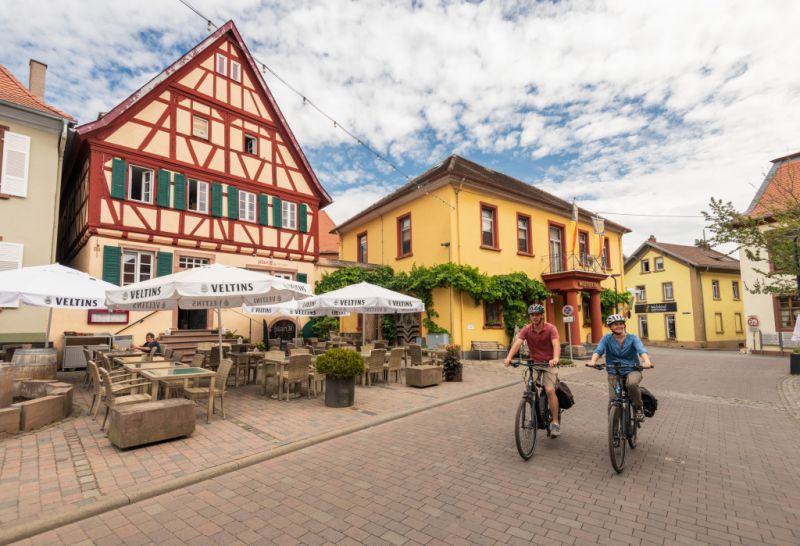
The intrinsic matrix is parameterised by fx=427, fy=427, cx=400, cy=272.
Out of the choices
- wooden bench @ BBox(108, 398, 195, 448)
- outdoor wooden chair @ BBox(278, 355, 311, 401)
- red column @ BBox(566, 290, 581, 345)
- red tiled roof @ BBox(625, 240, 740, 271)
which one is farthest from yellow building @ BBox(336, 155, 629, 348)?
red tiled roof @ BBox(625, 240, 740, 271)

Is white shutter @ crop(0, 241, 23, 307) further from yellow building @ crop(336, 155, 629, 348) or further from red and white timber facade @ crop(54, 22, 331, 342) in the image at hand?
yellow building @ crop(336, 155, 629, 348)

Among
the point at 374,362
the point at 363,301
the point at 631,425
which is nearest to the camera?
the point at 631,425

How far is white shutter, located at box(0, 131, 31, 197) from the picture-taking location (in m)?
13.0

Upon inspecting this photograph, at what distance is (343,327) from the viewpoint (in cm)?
2320

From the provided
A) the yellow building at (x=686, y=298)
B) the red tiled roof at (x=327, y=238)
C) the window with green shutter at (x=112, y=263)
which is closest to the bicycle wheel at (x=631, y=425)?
the window with green shutter at (x=112, y=263)

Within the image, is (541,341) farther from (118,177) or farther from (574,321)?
(574,321)

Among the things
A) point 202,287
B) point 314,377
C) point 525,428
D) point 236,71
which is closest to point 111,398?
point 202,287

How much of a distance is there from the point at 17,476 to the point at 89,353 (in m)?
6.34

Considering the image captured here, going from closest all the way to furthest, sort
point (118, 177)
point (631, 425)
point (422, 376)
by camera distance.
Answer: point (631, 425) → point (422, 376) → point (118, 177)

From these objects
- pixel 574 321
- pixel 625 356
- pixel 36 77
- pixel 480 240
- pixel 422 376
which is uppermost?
pixel 36 77

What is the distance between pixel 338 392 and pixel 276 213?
12.5m

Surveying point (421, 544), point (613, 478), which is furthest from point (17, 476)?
point (613, 478)

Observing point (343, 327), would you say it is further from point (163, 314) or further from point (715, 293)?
point (715, 293)

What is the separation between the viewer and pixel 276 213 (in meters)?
18.7
